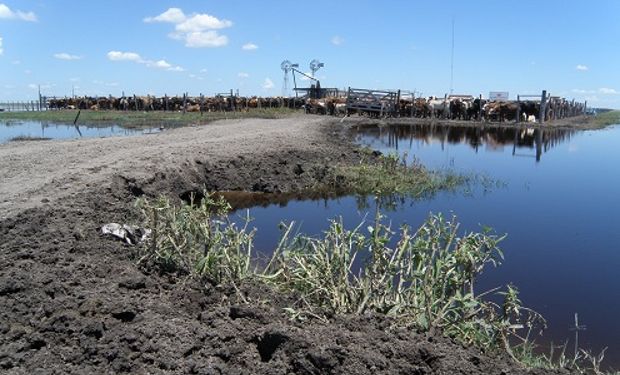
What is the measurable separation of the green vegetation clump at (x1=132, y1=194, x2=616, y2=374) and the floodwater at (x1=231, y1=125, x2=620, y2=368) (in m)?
1.44

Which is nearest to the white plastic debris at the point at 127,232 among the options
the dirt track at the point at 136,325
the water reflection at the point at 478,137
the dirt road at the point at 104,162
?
the dirt track at the point at 136,325

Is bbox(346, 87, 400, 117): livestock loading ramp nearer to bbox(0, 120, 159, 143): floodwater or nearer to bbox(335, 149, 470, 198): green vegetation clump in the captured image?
bbox(0, 120, 159, 143): floodwater

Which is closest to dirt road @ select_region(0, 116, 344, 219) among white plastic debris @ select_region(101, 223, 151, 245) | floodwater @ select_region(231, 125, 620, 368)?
white plastic debris @ select_region(101, 223, 151, 245)

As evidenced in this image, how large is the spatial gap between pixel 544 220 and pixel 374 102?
34337 mm

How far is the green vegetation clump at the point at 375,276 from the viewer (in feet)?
14.9

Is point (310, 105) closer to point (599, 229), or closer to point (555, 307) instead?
point (599, 229)

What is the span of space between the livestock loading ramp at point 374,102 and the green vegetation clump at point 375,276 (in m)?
39.4

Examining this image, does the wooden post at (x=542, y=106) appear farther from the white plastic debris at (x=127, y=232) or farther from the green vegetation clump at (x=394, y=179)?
the white plastic debris at (x=127, y=232)

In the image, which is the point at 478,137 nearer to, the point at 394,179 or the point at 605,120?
the point at 394,179

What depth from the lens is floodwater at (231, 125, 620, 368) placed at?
6.85 m

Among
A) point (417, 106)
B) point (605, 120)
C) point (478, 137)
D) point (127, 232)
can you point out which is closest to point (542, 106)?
point (417, 106)

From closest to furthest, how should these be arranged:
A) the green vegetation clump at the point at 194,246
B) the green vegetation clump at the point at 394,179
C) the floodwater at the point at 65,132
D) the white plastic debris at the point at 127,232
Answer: the green vegetation clump at the point at 194,246, the white plastic debris at the point at 127,232, the green vegetation clump at the point at 394,179, the floodwater at the point at 65,132

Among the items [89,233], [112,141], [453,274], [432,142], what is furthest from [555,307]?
[432,142]

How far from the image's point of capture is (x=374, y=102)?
146 ft
